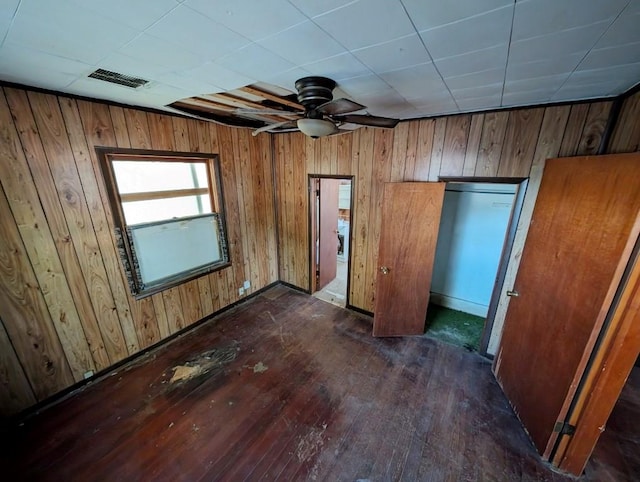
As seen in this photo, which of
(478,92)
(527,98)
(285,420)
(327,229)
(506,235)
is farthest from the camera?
(327,229)

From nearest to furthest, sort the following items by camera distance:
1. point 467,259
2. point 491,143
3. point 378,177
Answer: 1. point 491,143
2. point 378,177
3. point 467,259

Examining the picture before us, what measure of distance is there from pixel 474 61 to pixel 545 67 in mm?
432

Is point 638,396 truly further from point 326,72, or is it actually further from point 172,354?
point 172,354

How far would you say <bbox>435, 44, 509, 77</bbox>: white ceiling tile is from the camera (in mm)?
1184

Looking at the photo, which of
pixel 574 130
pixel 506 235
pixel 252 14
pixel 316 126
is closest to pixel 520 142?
pixel 574 130

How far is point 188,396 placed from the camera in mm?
2217

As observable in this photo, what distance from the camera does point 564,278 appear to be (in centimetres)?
169

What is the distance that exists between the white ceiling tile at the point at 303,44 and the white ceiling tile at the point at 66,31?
1.97 feet

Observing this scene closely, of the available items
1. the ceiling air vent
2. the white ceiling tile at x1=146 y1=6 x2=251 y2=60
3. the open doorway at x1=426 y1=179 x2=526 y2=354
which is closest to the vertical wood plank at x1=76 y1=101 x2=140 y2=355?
the ceiling air vent

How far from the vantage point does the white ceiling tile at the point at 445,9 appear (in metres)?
0.84

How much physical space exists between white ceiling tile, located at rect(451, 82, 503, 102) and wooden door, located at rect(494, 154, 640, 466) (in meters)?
0.73

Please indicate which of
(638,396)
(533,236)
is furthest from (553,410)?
(638,396)

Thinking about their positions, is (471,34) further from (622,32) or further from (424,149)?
(424,149)

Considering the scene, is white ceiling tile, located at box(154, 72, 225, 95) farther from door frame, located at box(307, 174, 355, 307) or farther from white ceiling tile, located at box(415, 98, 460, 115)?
door frame, located at box(307, 174, 355, 307)
